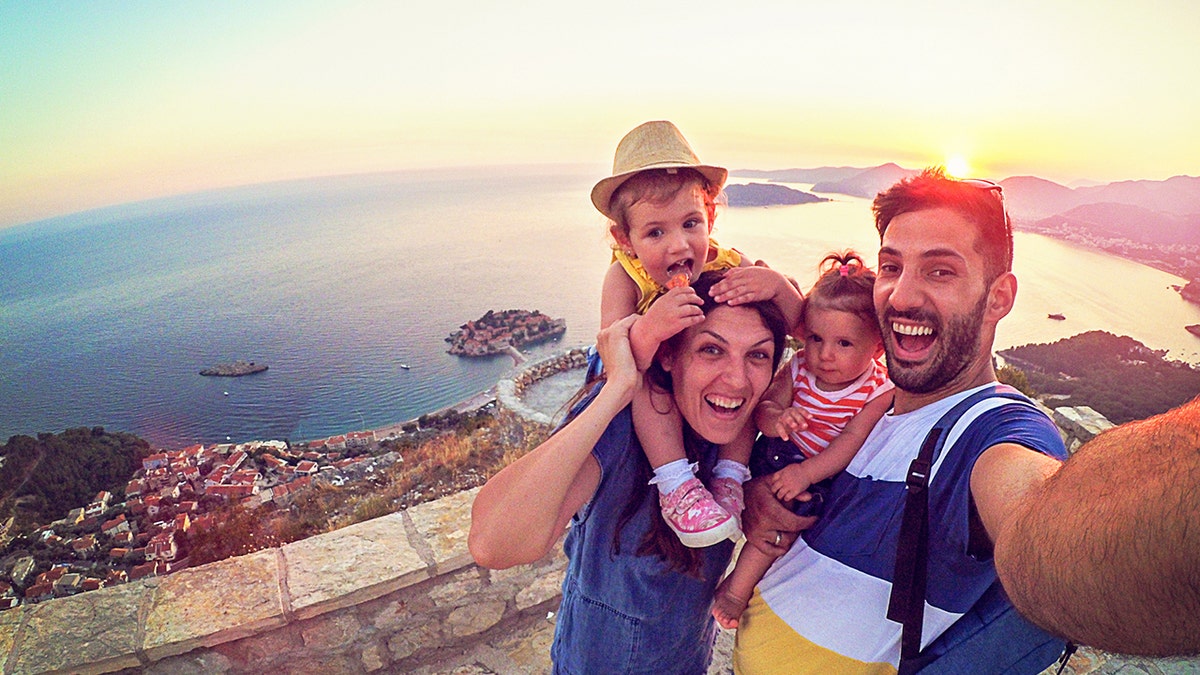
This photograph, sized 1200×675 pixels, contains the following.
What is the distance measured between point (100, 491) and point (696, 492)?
96.0 ft

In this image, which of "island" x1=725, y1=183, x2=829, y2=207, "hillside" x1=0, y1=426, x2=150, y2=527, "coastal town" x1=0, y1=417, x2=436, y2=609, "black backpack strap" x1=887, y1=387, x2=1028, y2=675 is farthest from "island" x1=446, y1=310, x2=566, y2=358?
"black backpack strap" x1=887, y1=387, x2=1028, y2=675

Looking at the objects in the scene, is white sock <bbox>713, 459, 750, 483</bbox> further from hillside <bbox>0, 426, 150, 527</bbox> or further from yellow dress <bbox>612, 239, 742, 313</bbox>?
hillside <bbox>0, 426, 150, 527</bbox>

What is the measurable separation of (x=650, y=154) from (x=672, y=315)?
1.09 metres

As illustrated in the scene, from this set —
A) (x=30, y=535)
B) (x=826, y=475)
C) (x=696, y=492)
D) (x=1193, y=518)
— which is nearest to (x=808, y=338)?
(x=826, y=475)

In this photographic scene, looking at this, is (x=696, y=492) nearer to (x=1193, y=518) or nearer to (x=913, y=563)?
Result: (x=913, y=563)

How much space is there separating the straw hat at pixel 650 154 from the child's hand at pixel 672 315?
93 centimetres

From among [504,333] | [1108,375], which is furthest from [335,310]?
[1108,375]

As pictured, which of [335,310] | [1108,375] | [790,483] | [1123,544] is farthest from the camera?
[335,310]

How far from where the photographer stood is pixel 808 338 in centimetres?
193

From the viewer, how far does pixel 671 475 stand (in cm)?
149

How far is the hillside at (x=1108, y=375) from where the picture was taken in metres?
10.9

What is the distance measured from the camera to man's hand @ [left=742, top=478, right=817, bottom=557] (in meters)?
1.54

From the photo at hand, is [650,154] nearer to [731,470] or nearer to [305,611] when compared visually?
[731,470]

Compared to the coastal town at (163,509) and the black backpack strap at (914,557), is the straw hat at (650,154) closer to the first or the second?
the black backpack strap at (914,557)
